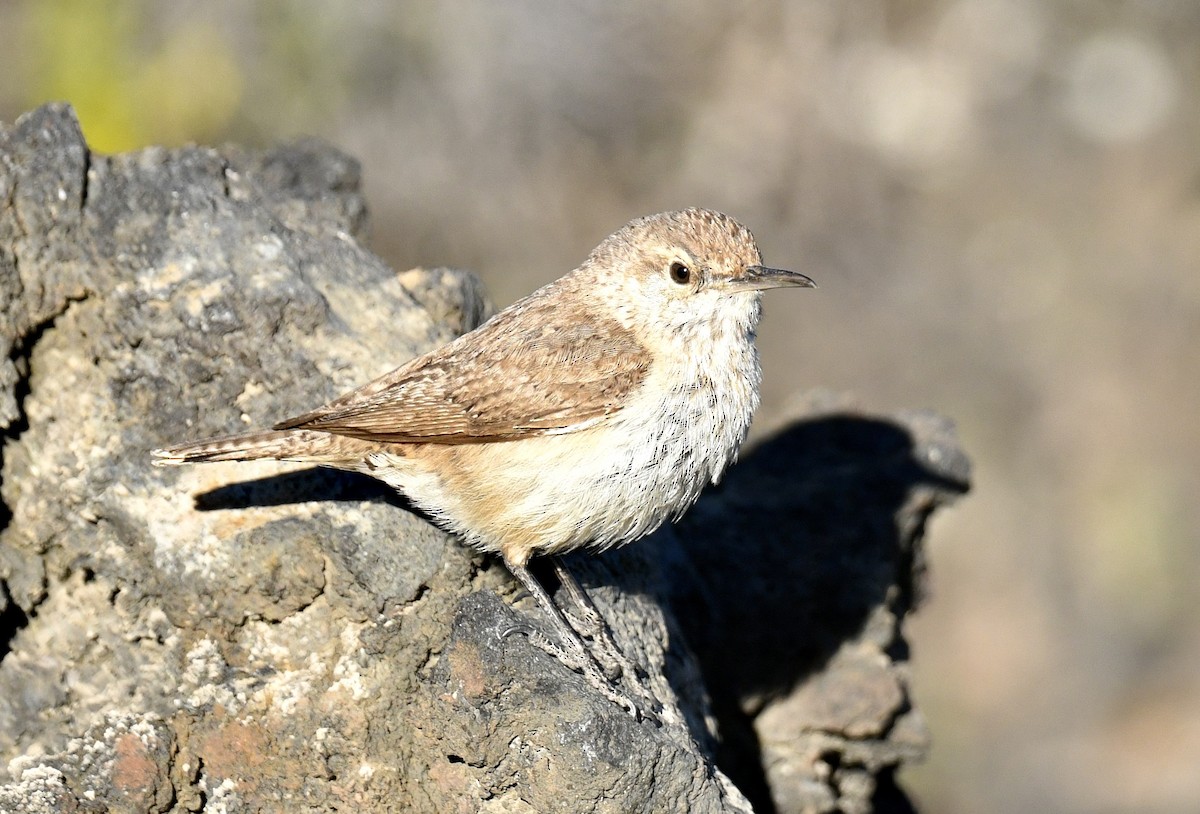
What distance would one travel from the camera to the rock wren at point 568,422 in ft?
14.5

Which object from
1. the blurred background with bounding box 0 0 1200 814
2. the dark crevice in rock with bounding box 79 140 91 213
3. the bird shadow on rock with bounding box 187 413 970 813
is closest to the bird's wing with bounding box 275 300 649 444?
the bird shadow on rock with bounding box 187 413 970 813

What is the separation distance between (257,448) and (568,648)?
1.19 meters

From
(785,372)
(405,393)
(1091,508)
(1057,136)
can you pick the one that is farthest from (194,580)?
(1057,136)

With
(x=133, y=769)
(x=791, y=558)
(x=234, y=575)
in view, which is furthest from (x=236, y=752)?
(x=791, y=558)

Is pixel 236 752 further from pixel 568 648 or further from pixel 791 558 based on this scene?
pixel 791 558

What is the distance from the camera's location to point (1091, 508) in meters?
10.9

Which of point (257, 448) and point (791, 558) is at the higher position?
point (791, 558)

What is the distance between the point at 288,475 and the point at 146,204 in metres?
1.06

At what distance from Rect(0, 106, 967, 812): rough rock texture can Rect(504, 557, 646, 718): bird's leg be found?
84mm

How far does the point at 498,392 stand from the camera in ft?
14.9

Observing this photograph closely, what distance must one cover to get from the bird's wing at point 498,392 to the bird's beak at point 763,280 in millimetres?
419

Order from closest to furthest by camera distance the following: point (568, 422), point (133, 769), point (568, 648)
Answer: point (133, 769), point (568, 648), point (568, 422)

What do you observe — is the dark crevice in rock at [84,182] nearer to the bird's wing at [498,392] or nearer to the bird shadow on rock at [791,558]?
the bird's wing at [498,392]

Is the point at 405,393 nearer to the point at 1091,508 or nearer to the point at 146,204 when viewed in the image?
the point at 146,204
